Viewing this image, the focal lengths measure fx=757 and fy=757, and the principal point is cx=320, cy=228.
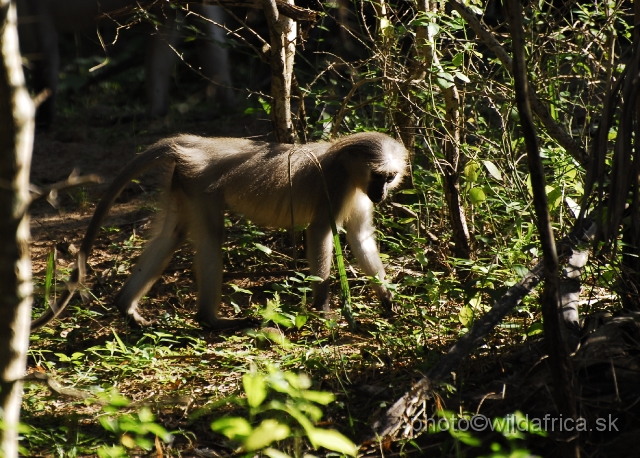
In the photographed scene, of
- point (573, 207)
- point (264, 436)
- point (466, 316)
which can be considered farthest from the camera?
point (573, 207)

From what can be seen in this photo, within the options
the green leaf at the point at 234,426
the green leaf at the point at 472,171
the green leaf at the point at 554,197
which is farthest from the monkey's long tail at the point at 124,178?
the green leaf at the point at 234,426

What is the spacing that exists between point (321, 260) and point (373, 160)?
84 cm

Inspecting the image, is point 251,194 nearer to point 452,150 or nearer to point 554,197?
point 452,150

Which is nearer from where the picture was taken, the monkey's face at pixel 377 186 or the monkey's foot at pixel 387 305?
the monkey's foot at pixel 387 305

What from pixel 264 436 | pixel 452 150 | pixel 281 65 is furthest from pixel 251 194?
pixel 264 436

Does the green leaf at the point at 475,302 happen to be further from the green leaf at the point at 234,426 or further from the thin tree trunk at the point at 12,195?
the thin tree trunk at the point at 12,195

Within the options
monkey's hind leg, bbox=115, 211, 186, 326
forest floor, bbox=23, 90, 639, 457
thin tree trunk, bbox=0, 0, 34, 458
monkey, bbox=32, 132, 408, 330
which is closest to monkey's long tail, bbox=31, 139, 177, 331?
monkey, bbox=32, 132, 408, 330

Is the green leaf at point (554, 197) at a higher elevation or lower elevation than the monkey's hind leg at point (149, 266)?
higher

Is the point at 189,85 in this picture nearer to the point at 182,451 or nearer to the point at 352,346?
the point at 352,346

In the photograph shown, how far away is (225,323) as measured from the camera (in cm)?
556

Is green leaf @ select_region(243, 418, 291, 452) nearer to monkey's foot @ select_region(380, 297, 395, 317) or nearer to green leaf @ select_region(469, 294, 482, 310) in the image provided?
green leaf @ select_region(469, 294, 482, 310)

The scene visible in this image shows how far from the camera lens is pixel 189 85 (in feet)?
38.8

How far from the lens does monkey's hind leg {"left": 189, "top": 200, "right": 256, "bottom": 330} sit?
556cm

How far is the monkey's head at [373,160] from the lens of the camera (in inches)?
223
